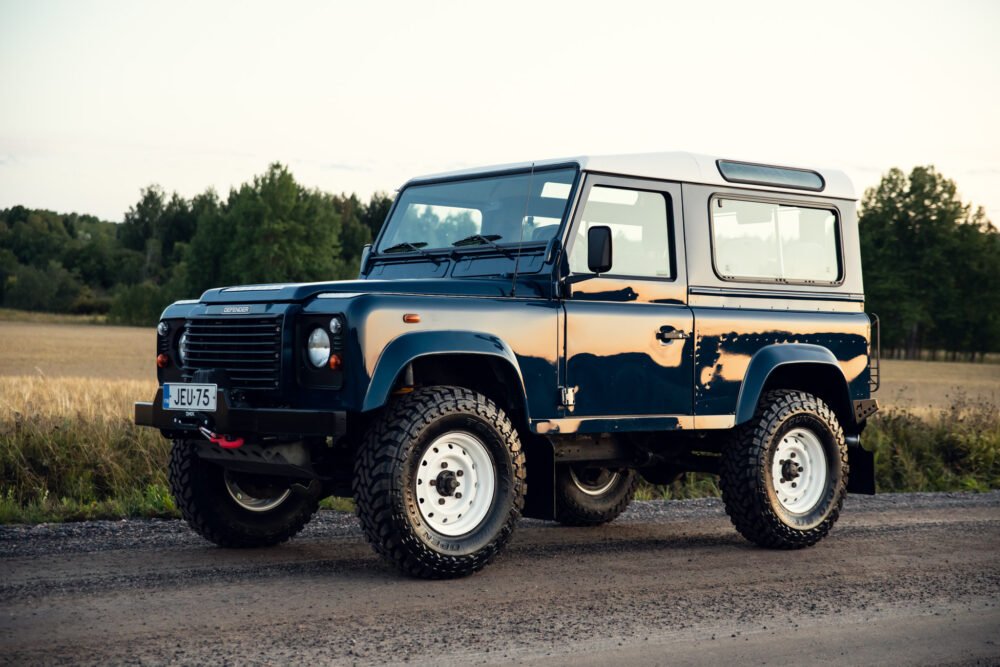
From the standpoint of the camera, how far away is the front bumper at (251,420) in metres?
6.25

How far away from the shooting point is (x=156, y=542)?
7750 mm

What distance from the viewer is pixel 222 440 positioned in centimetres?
661

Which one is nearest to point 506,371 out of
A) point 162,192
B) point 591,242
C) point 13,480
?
point 591,242

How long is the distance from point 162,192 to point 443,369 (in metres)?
109

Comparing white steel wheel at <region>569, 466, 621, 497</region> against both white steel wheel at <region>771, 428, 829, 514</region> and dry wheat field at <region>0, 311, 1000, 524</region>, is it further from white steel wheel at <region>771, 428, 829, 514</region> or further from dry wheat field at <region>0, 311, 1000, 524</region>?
dry wheat field at <region>0, 311, 1000, 524</region>

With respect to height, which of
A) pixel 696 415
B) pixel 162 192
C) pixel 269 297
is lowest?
pixel 696 415

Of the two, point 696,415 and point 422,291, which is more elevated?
point 422,291

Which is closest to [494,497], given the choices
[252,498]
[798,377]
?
[252,498]

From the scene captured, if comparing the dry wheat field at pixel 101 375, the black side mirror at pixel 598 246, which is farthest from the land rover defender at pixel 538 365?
the dry wheat field at pixel 101 375

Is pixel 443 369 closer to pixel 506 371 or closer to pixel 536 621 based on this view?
pixel 506 371

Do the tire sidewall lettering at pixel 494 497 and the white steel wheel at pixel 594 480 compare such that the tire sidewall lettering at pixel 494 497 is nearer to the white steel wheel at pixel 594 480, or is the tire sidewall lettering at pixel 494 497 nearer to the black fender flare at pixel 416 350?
the black fender flare at pixel 416 350

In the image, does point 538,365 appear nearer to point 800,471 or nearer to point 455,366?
point 455,366

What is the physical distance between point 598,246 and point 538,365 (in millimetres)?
798

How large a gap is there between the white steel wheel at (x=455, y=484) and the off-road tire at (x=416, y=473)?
3 centimetres
